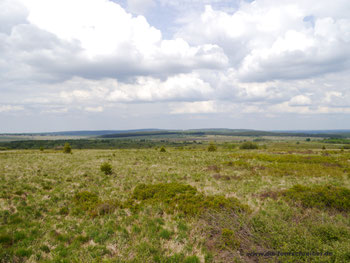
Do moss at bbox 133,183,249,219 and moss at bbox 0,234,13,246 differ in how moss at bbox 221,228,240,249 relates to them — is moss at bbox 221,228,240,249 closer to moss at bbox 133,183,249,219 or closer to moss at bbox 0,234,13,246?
moss at bbox 133,183,249,219

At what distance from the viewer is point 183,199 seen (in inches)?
503

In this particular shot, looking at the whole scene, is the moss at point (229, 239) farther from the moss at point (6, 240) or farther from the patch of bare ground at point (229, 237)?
the moss at point (6, 240)

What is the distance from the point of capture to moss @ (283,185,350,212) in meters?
11.0

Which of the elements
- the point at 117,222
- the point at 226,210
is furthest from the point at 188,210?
the point at 117,222

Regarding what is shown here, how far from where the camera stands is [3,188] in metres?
14.6

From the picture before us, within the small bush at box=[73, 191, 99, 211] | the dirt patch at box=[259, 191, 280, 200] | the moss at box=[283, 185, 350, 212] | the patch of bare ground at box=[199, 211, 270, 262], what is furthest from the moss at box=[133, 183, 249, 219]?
the moss at box=[283, 185, 350, 212]

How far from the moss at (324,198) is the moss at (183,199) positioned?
422cm

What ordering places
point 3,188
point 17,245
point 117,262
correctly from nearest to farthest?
1. point 117,262
2. point 17,245
3. point 3,188

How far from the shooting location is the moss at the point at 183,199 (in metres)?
10.8

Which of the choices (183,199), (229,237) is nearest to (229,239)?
(229,237)

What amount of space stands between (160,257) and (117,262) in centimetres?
154

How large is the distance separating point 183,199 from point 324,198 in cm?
872

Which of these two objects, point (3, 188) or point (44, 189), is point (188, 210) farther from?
point (3, 188)

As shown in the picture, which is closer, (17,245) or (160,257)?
(160,257)
